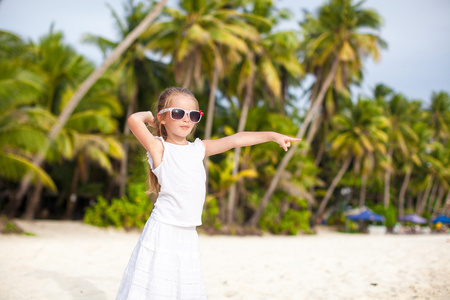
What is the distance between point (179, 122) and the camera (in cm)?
242

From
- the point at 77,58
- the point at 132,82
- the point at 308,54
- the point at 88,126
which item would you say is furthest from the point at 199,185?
the point at 308,54

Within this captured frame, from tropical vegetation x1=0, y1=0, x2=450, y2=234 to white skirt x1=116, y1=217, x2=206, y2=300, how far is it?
10.0 m

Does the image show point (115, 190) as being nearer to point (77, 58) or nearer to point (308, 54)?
point (77, 58)

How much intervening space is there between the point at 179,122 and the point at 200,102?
59.1 feet

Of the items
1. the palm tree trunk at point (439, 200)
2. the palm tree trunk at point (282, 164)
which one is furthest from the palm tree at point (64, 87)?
the palm tree trunk at point (439, 200)

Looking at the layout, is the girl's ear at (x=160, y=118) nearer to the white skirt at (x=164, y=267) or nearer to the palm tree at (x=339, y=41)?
the white skirt at (x=164, y=267)

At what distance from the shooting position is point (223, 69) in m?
17.6

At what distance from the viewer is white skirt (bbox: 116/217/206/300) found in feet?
7.13

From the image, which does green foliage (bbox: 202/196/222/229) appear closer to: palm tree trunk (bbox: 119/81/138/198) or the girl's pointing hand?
palm tree trunk (bbox: 119/81/138/198)

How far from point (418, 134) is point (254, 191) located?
868 inches

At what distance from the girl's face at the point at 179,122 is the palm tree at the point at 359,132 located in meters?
24.6

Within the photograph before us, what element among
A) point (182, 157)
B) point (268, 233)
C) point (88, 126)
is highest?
point (88, 126)

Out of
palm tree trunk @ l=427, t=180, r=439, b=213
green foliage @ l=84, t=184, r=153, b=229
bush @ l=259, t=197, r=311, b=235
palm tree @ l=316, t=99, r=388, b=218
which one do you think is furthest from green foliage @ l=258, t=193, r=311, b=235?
palm tree trunk @ l=427, t=180, r=439, b=213

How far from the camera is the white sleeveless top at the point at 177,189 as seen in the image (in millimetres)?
2283
